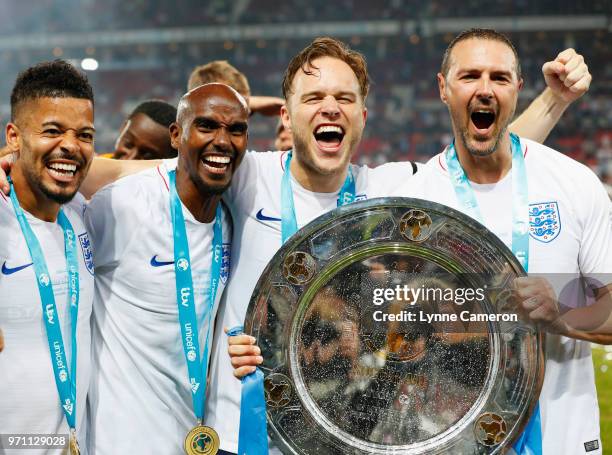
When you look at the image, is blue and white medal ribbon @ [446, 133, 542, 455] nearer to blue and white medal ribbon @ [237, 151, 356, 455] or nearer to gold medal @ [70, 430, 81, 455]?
blue and white medal ribbon @ [237, 151, 356, 455]

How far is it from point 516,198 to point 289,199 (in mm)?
677

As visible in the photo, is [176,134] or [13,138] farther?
[176,134]

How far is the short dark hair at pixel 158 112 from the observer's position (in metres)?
4.41

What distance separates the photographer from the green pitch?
526 cm

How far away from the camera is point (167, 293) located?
2.46 metres

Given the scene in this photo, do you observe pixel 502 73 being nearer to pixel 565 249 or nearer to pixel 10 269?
pixel 565 249

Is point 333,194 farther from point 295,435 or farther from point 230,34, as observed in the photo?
point 230,34

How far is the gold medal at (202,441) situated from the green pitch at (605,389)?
3430 millimetres

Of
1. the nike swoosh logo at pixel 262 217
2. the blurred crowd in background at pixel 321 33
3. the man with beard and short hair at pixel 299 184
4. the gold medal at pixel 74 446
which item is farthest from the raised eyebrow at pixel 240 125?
the blurred crowd in background at pixel 321 33

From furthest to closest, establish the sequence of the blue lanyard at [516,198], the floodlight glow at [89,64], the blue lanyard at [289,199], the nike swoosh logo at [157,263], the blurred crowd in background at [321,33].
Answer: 1. the floodlight glow at [89,64]
2. the blurred crowd in background at [321,33]
3. the nike swoosh logo at [157,263]
4. the blue lanyard at [289,199]
5. the blue lanyard at [516,198]

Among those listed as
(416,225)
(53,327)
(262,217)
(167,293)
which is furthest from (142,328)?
(416,225)

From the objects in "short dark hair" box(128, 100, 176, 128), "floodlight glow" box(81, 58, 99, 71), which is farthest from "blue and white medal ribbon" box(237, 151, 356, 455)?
"floodlight glow" box(81, 58, 99, 71)

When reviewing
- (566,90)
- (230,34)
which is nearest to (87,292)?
(566,90)

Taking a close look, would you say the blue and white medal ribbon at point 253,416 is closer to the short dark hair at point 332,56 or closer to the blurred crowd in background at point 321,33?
the short dark hair at point 332,56
